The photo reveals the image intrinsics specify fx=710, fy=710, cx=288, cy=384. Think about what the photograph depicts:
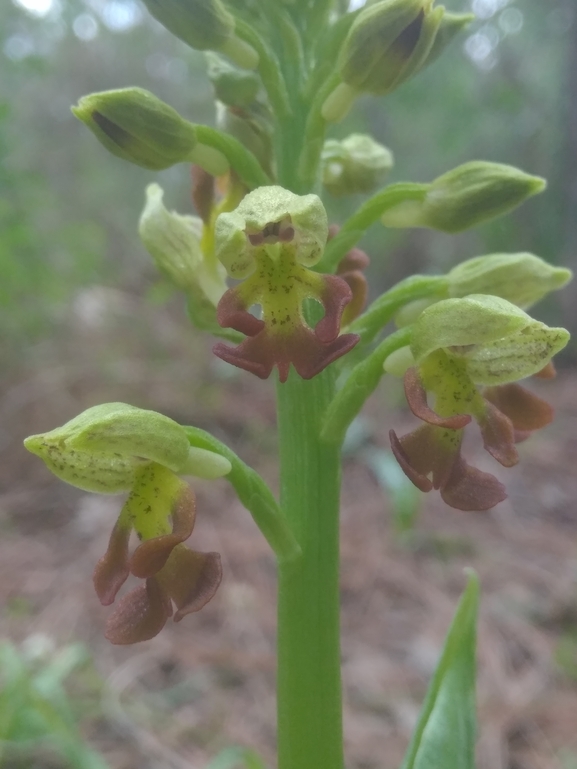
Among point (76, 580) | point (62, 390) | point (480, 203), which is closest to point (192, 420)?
point (62, 390)

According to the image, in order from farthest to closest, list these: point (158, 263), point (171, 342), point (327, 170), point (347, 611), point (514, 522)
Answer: point (171, 342) < point (514, 522) < point (347, 611) < point (327, 170) < point (158, 263)

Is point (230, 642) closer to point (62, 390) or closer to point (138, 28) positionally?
point (62, 390)

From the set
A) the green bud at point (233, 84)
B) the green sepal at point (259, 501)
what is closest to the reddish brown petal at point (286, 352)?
the green sepal at point (259, 501)

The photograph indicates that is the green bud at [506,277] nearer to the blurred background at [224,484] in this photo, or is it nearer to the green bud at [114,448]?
the green bud at [114,448]

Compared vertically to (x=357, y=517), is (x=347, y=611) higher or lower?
lower

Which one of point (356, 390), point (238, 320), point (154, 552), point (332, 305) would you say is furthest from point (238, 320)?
point (154, 552)

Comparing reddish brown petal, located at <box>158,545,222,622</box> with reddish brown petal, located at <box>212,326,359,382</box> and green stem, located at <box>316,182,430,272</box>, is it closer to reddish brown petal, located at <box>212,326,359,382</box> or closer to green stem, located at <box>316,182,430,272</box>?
reddish brown petal, located at <box>212,326,359,382</box>
